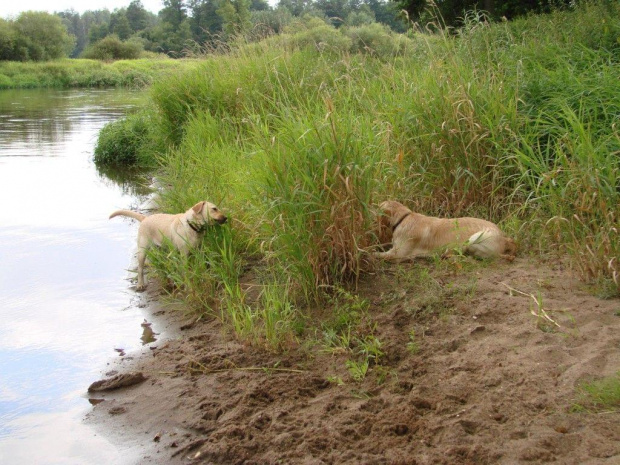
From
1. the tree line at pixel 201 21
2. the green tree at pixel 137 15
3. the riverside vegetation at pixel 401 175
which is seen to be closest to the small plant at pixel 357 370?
the riverside vegetation at pixel 401 175

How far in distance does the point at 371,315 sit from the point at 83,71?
50917mm

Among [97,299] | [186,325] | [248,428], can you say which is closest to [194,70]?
[97,299]

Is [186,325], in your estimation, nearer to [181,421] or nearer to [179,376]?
[179,376]

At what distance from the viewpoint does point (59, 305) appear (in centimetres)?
677

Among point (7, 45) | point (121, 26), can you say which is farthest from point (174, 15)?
point (121, 26)

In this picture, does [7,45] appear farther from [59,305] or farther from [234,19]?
[59,305]

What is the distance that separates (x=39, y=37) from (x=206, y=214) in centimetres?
6030

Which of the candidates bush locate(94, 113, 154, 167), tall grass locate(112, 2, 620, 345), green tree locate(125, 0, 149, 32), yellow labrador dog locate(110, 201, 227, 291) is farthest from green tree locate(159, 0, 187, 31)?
yellow labrador dog locate(110, 201, 227, 291)

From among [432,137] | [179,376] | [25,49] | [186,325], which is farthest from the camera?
[25,49]

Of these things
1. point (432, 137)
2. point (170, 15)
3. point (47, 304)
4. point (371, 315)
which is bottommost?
point (47, 304)

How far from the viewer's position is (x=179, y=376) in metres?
4.82

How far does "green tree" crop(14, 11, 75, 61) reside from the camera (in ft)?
188

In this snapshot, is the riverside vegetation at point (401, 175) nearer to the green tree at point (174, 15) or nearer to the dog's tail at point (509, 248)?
the dog's tail at point (509, 248)

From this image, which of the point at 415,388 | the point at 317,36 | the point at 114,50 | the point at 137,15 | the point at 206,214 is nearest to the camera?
the point at 415,388
